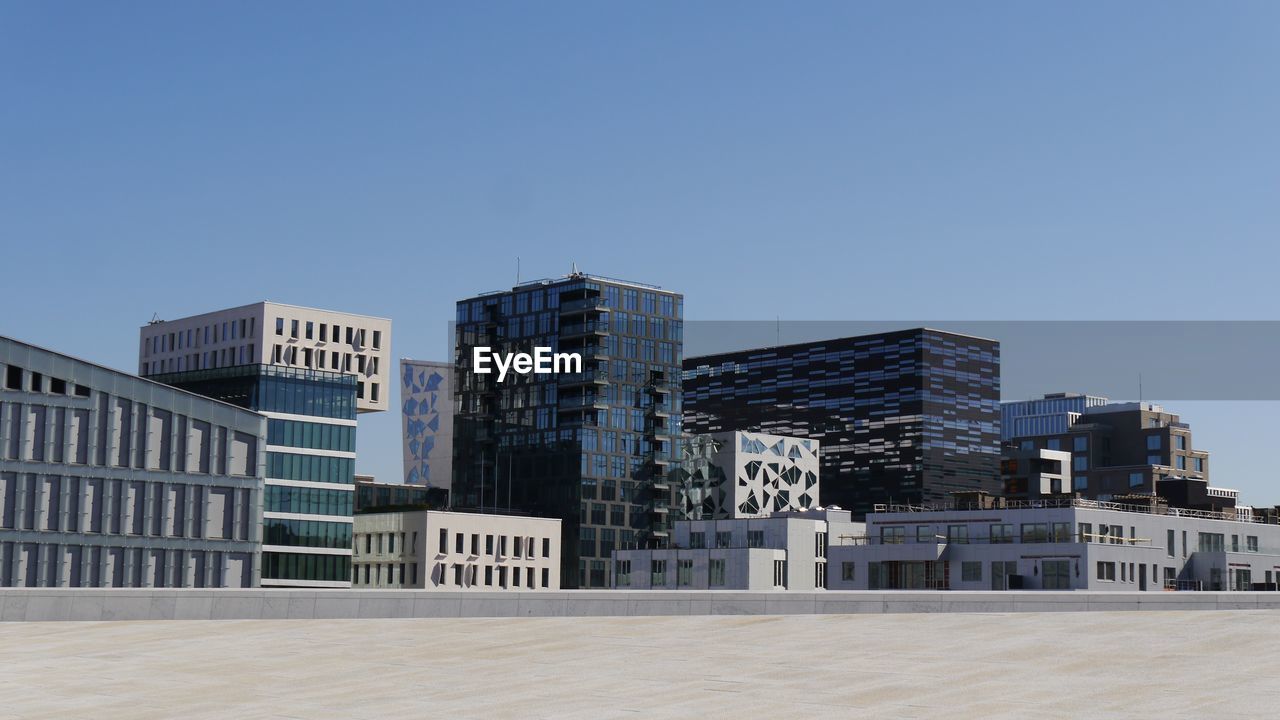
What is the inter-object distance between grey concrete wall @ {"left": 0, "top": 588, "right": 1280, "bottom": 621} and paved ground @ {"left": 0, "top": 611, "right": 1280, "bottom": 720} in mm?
1254

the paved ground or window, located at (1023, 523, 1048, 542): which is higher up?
window, located at (1023, 523, 1048, 542)

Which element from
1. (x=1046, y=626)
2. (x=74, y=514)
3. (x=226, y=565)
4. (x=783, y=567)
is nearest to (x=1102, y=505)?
(x=783, y=567)

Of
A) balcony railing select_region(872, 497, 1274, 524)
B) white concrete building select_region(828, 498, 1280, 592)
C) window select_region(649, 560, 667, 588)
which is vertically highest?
balcony railing select_region(872, 497, 1274, 524)

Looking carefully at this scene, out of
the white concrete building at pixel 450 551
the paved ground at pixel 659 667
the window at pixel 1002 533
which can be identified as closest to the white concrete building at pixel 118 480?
the white concrete building at pixel 450 551

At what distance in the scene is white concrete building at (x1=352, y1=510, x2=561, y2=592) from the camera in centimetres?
17075

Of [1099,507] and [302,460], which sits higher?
[302,460]

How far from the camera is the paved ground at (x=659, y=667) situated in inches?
950

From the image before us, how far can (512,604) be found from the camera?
41.9 metres

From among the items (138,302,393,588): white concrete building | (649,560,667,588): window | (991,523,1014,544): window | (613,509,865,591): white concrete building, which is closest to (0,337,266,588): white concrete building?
(138,302,393,588): white concrete building

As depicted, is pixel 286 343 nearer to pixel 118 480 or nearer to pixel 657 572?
pixel 657 572

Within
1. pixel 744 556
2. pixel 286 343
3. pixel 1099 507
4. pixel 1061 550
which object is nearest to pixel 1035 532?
pixel 1061 550

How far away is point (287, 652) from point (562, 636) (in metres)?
6.20

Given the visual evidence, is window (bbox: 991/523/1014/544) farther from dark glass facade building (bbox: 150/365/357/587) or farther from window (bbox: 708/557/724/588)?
dark glass facade building (bbox: 150/365/357/587)

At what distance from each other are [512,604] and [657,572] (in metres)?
125
